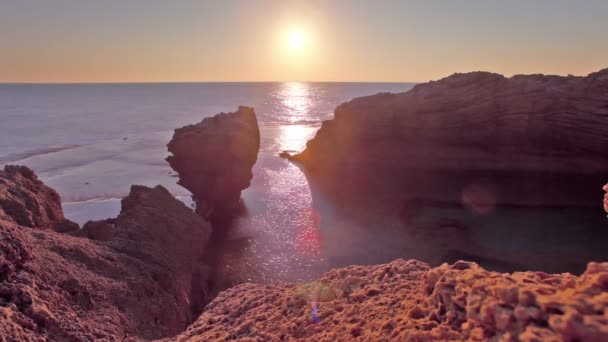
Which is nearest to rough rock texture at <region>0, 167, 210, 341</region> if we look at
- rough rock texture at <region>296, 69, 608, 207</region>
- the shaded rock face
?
the shaded rock face

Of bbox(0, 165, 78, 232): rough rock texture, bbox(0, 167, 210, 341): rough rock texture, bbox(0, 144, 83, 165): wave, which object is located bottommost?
bbox(0, 144, 83, 165): wave

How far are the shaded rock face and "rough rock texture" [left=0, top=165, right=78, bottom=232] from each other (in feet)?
41.2

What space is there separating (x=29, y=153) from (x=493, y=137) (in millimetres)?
40859

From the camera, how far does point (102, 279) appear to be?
24.5ft

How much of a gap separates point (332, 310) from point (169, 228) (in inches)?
275

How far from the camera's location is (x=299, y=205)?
71.6 ft

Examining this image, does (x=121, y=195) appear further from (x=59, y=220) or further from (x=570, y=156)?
(x=570, y=156)

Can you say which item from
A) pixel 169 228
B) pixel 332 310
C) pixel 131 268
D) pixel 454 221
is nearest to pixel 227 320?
pixel 332 310

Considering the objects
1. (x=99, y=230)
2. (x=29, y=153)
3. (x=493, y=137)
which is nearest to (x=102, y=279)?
(x=99, y=230)

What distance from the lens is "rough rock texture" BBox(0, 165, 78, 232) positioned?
330 inches

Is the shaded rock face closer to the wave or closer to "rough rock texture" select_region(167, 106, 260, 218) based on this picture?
"rough rock texture" select_region(167, 106, 260, 218)

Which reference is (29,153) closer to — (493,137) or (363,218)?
(363,218)

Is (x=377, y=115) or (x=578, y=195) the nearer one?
(x=578, y=195)

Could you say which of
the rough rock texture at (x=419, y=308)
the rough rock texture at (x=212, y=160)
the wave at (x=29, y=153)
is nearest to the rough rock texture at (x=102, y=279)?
the rough rock texture at (x=419, y=308)
